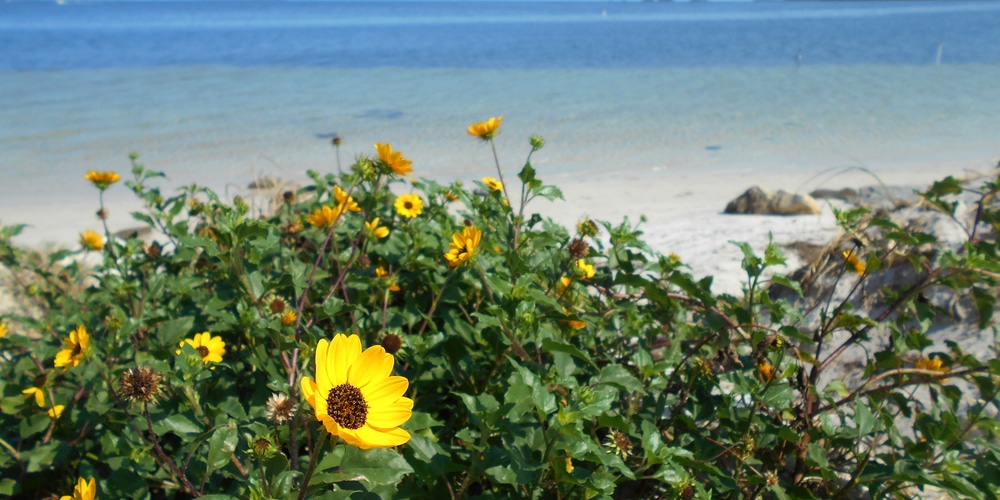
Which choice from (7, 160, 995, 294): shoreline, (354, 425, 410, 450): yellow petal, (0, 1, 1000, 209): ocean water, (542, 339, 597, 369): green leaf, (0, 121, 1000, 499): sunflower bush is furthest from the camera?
(0, 1, 1000, 209): ocean water

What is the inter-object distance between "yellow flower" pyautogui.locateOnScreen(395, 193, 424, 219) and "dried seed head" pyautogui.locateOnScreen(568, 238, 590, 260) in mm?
561

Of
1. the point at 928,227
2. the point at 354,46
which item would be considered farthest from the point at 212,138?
the point at 354,46

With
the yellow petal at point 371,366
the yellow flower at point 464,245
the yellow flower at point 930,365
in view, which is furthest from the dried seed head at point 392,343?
the yellow flower at point 930,365

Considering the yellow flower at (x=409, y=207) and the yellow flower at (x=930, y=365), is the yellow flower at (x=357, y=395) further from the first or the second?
the yellow flower at (x=930, y=365)

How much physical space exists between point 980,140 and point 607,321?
1086 cm

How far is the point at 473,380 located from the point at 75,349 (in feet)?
3.29

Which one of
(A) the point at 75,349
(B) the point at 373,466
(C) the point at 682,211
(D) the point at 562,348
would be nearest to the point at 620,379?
(D) the point at 562,348

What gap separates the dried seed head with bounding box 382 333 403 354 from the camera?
1.54 m

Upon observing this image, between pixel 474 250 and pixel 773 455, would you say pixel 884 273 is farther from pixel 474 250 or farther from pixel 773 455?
pixel 474 250

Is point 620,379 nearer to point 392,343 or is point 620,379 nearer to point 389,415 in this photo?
point 392,343

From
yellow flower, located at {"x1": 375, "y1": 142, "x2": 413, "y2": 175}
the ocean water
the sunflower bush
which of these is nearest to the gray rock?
the ocean water

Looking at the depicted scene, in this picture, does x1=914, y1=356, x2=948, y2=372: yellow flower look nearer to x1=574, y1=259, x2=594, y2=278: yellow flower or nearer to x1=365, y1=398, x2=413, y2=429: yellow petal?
x1=574, y1=259, x2=594, y2=278: yellow flower

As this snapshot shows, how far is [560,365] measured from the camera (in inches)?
62.8

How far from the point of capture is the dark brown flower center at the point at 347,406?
96 centimetres
